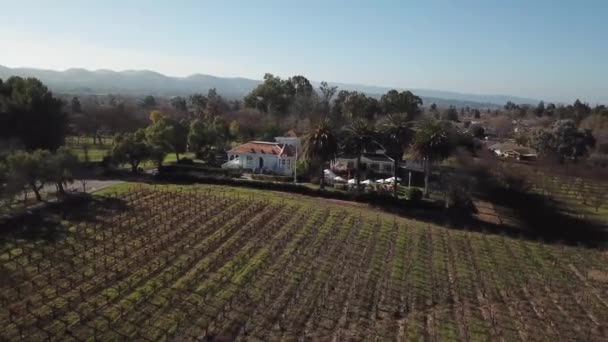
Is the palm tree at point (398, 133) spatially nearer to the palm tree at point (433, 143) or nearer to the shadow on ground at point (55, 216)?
the palm tree at point (433, 143)

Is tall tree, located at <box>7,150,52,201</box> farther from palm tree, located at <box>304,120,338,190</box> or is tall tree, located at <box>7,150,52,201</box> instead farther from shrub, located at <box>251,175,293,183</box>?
palm tree, located at <box>304,120,338,190</box>

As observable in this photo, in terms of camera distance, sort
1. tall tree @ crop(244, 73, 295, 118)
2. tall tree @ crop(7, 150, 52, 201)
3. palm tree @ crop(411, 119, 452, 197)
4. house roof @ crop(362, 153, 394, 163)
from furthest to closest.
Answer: tall tree @ crop(244, 73, 295, 118) < house roof @ crop(362, 153, 394, 163) < palm tree @ crop(411, 119, 452, 197) < tall tree @ crop(7, 150, 52, 201)

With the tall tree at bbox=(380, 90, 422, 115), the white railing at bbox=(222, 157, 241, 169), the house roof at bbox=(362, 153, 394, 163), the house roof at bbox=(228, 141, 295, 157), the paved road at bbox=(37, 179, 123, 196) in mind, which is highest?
Result: the tall tree at bbox=(380, 90, 422, 115)

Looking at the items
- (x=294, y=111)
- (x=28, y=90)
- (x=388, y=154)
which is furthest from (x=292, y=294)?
(x=294, y=111)

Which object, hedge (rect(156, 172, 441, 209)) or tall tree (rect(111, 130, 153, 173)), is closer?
hedge (rect(156, 172, 441, 209))

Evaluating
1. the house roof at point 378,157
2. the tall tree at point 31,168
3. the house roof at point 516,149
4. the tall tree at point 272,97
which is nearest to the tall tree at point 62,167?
the tall tree at point 31,168

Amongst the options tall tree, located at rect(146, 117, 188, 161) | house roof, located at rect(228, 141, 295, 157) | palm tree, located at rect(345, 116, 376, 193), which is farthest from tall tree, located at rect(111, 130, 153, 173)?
palm tree, located at rect(345, 116, 376, 193)

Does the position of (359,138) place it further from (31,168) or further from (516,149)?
(516,149)
